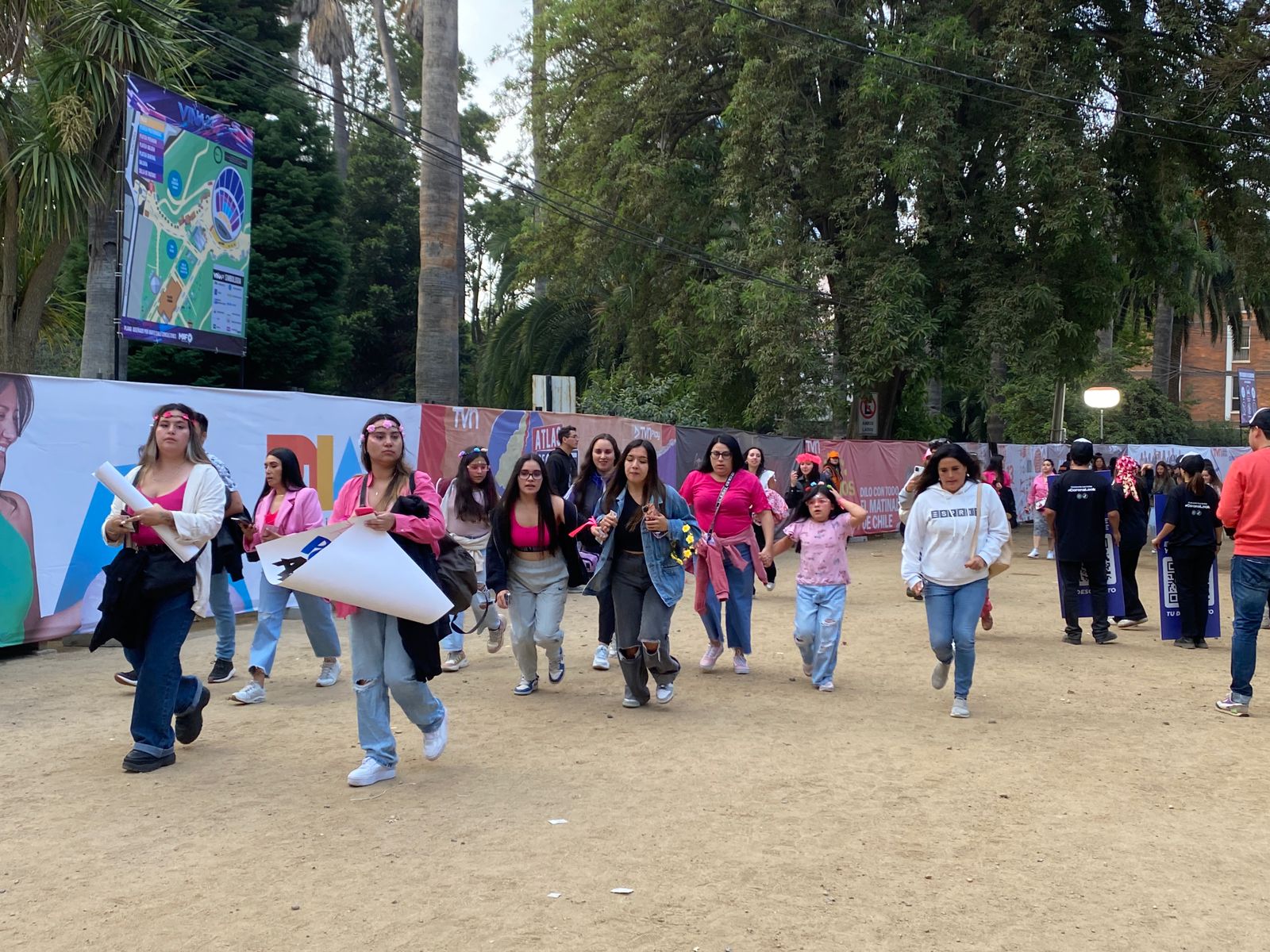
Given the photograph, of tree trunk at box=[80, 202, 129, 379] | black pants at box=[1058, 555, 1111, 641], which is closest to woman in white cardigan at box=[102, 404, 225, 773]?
tree trunk at box=[80, 202, 129, 379]

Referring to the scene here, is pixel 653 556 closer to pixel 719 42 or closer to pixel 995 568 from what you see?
pixel 995 568

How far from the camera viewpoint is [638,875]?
4246 mm

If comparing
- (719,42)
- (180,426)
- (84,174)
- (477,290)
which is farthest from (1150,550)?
(477,290)

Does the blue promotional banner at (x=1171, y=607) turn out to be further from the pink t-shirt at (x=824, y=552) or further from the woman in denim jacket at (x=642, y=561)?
the woman in denim jacket at (x=642, y=561)

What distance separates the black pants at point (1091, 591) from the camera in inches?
406

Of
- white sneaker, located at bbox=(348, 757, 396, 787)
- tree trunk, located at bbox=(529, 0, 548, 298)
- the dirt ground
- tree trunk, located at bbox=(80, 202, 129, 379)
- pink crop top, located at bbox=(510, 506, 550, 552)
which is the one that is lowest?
the dirt ground

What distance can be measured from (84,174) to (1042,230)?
609 inches

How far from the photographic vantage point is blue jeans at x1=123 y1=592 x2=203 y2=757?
548 cm

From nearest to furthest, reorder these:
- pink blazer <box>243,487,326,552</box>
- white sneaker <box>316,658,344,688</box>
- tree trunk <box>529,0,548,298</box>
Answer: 1. pink blazer <box>243,487,326,552</box>
2. white sneaker <box>316,658,344,688</box>
3. tree trunk <box>529,0,548,298</box>

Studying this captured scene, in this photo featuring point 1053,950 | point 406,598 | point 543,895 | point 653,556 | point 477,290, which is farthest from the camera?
point 477,290

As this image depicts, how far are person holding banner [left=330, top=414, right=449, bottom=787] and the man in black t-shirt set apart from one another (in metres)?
6.62

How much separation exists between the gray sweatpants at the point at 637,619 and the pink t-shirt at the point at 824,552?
1.35 metres

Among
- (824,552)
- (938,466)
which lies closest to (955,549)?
(938,466)

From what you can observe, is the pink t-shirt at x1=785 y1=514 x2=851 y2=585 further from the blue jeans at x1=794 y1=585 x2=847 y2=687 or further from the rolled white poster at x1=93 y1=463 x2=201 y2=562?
the rolled white poster at x1=93 y1=463 x2=201 y2=562
